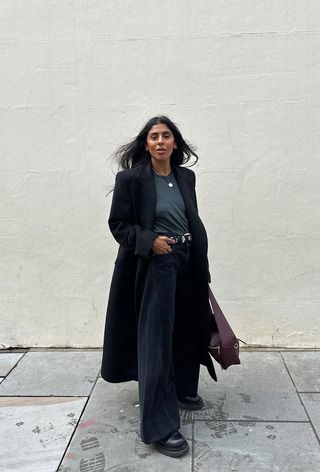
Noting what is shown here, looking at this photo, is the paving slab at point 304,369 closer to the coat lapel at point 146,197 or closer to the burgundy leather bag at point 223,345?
the burgundy leather bag at point 223,345

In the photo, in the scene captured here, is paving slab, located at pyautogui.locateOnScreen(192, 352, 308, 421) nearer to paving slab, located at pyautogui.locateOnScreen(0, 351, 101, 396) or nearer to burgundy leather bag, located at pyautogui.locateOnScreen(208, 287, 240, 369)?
burgundy leather bag, located at pyautogui.locateOnScreen(208, 287, 240, 369)

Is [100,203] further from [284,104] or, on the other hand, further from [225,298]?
[284,104]

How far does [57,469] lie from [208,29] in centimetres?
342

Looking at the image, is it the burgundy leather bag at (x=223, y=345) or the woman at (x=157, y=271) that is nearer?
the woman at (x=157, y=271)

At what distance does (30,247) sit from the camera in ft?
14.0

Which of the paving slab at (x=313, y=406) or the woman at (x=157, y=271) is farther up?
the woman at (x=157, y=271)

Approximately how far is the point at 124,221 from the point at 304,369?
212cm

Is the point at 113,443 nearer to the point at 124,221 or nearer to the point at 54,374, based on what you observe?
the point at 54,374

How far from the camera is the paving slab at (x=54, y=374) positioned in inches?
143

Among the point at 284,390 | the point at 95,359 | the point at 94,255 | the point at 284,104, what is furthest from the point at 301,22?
the point at 95,359

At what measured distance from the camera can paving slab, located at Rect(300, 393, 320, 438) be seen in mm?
3096

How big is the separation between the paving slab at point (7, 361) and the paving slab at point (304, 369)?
235cm

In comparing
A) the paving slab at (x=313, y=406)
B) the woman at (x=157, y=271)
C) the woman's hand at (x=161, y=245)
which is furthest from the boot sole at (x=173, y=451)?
the woman's hand at (x=161, y=245)

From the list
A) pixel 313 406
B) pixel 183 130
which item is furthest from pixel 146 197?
pixel 313 406
